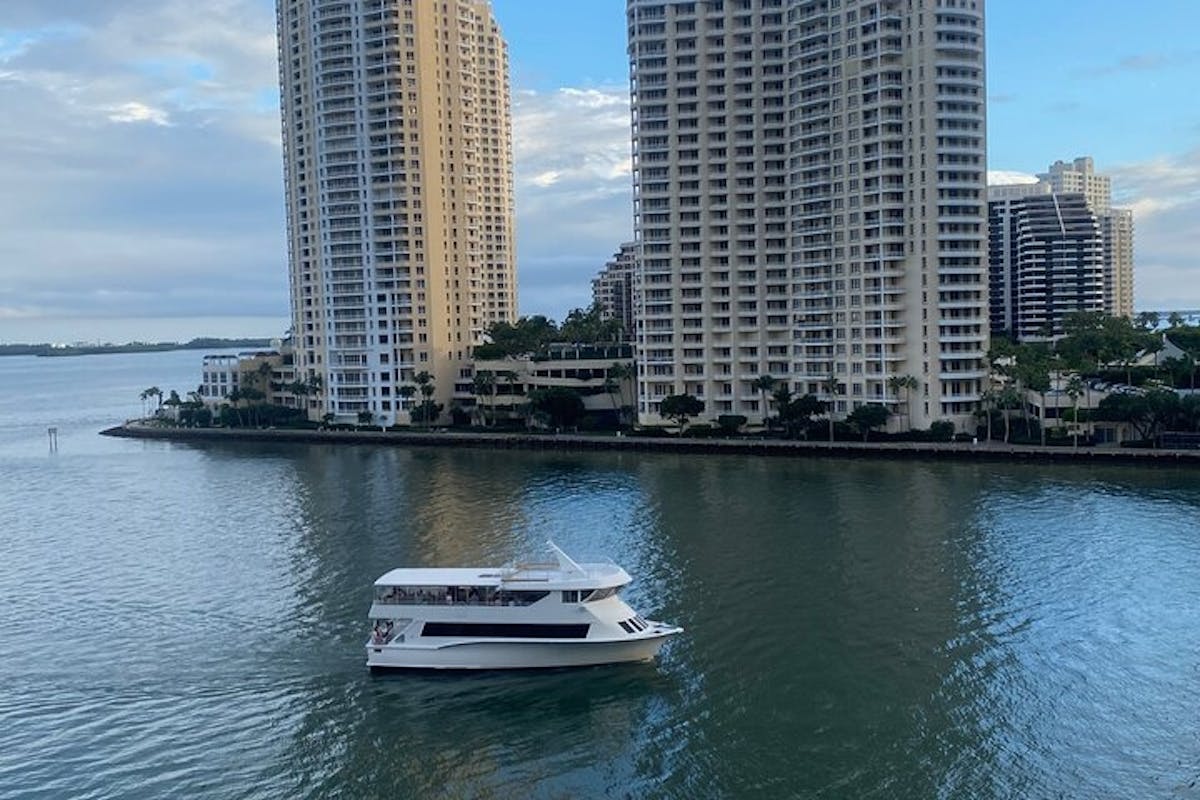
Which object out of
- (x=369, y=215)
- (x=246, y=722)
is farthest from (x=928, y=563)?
(x=369, y=215)

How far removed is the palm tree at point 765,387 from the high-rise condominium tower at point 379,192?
32266 mm

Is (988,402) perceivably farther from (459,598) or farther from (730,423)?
(459,598)

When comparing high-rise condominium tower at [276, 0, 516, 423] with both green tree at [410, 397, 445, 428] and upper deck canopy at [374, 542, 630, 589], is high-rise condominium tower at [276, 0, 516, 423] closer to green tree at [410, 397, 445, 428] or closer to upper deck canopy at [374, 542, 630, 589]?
green tree at [410, 397, 445, 428]

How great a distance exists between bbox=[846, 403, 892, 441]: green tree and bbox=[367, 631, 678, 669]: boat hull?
48.6 meters

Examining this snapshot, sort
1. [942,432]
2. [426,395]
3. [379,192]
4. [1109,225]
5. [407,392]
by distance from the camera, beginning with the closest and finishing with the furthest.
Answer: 1. [942,432]
2. [407,392]
3. [426,395]
4. [379,192]
5. [1109,225]

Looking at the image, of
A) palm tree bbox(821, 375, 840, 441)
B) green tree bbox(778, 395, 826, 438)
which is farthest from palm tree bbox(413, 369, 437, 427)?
palm tree bbox(821, 375, 840, 441)

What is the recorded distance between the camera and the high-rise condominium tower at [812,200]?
77750mm

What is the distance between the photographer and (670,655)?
1235 inches

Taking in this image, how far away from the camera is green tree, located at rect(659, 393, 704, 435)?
84.1 m

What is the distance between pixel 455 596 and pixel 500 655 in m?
2.19

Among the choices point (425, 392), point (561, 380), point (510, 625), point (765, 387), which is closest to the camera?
point (510, 625)

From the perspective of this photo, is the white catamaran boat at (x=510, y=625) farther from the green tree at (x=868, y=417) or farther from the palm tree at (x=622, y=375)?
the palm tree at (x=622, y=375)

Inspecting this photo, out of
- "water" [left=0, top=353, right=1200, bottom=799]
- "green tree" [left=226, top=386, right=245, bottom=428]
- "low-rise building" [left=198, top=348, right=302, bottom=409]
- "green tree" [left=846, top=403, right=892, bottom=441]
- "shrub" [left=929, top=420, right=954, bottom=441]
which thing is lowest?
"water" [left=0, top=353, right=1200, bottom=799]

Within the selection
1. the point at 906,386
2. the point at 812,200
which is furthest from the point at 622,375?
the point at 906,386
